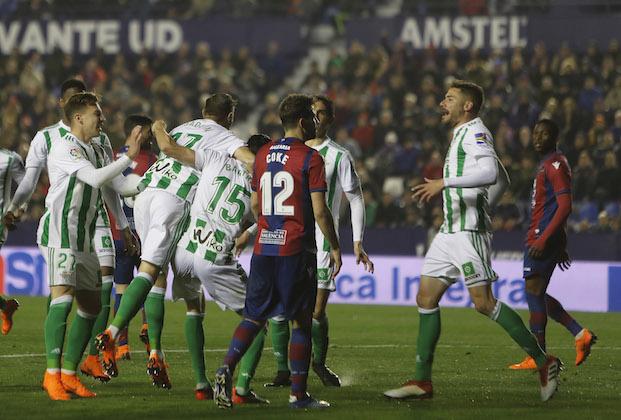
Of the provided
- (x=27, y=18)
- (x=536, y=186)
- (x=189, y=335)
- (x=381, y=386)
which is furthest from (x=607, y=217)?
(x=27, y=18)

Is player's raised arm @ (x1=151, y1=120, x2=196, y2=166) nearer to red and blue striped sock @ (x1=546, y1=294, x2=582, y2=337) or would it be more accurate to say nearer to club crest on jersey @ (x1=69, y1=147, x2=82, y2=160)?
club crest on jersey @ (x1=69, y1=147, x2=82, y2=160)

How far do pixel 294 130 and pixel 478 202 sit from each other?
1553mm

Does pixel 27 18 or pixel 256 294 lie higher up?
pixel 27 18

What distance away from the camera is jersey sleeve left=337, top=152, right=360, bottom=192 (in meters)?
10.3

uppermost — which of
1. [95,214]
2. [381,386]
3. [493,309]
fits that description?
[95,214]

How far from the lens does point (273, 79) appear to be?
26.3 m

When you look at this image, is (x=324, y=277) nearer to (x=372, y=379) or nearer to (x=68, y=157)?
(x=372, y=379)

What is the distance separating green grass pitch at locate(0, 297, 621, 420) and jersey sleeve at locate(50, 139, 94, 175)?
1.57 m

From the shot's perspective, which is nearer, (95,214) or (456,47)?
(95,214)

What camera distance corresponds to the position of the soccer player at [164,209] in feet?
29.4

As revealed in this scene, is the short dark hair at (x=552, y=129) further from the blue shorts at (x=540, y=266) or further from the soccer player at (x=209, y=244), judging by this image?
the soccer player at (x=209, y=244)

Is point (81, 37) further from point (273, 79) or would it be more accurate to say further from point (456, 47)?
point (456, 47)

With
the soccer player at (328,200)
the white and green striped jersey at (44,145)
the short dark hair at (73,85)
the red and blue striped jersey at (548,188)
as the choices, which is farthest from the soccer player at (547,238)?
the short dark hair at (73,85)

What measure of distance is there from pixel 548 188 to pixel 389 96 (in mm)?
12793
